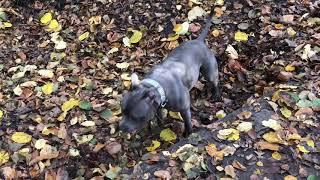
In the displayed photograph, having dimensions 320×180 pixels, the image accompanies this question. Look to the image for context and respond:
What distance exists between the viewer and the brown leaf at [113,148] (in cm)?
477

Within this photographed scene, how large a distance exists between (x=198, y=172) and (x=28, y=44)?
3624 millimetres

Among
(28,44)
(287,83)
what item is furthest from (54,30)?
(287,83)

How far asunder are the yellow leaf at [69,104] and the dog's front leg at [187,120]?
1337 millimetres

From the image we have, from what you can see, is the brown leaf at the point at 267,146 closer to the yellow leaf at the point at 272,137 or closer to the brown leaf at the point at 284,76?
the yellow leaf at the point at 272,137

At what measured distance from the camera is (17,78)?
5922 mm

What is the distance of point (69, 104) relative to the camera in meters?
5.36

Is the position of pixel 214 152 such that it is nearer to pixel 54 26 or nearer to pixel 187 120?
pixel 187 120

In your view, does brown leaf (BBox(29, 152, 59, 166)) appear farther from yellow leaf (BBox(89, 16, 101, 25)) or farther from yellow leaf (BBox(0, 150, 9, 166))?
yellow leaf (BBox(89, 16, 101, 25))

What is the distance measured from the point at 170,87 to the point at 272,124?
3.49 ft

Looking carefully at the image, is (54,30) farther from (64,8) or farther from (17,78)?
(17,78)

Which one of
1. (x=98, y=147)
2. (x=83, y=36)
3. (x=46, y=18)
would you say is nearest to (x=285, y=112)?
(x=98, y=147)

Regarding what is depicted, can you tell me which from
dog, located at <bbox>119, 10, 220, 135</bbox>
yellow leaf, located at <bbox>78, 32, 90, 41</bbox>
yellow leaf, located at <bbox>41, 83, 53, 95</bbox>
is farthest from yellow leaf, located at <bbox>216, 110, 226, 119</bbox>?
yellow leaf, located at <bbox>78, 32, 90, 41</bbox>

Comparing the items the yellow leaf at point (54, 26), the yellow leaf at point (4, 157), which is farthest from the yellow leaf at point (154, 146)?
the yellow leaf at point (54, 26)

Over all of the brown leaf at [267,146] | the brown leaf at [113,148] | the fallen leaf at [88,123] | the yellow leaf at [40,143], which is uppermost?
the brown leaf at [267,146]
